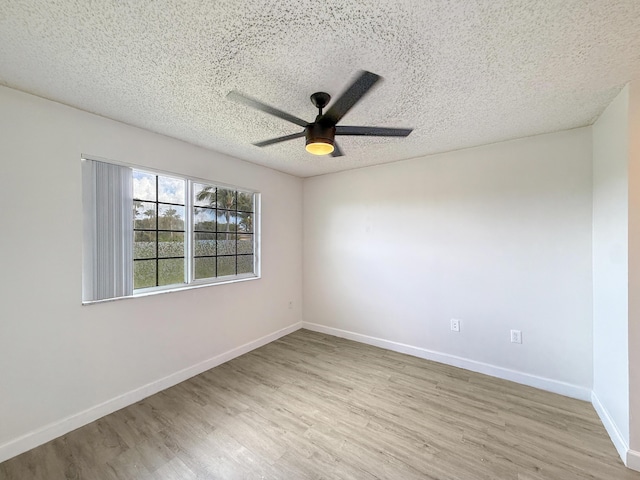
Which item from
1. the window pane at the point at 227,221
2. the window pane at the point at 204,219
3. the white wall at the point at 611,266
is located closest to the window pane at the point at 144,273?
the window pane at the point at 204,219

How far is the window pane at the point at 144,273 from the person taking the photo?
2404 millimetres

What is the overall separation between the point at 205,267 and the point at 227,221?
2.03 ft

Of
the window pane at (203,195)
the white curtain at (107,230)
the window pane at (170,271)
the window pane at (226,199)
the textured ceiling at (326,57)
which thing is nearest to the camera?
the textured ceiling at (326,57)

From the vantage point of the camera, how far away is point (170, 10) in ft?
3.77

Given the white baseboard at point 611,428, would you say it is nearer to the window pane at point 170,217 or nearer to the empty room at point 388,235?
the empty room at point 388,235

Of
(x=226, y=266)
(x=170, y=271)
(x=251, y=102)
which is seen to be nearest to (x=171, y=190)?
(x=170, y=271)

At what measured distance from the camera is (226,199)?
126 inches

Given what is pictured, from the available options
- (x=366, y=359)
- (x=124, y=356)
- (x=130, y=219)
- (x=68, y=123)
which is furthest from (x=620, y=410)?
(x=68, y=123)

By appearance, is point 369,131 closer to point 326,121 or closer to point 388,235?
point 326,121

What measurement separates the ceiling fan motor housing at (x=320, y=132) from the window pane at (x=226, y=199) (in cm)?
184

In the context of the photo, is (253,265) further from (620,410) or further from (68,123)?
(620,410)

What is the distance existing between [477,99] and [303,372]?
2933mm

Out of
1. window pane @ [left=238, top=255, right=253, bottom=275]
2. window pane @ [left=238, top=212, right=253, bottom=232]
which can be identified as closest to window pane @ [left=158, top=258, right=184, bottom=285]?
window pane @ [left=238, top=255, right=253, bottom=275]

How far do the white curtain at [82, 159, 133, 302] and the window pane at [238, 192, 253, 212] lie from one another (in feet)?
4.11
